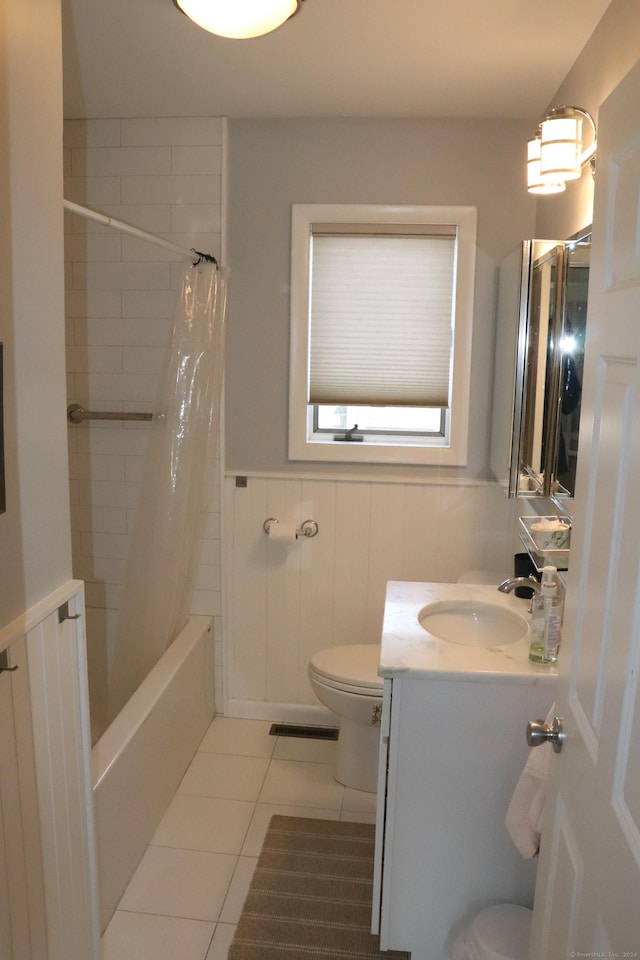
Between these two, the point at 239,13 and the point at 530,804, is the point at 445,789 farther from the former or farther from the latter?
the point at 239,13

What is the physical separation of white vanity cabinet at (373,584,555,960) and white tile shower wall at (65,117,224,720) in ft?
4.89

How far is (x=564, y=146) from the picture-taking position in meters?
2.04

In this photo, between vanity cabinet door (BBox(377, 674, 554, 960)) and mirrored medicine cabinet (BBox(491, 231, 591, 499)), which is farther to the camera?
mirrored medicine cabinet (BBox(491, 231, 591, 499))

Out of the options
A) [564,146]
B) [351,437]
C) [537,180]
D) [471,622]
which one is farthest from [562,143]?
[351,437]

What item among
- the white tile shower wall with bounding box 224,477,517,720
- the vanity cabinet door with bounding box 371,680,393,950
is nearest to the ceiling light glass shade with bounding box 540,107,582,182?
the white tile shower wall with bounding box 224,477,517,720

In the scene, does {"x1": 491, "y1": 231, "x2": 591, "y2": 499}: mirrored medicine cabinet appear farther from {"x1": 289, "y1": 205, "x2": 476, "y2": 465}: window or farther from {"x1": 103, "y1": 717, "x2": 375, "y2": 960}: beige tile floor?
{"x1": 103, "y1": 717, "x2": 375, "y2": 960}: beige tile floor

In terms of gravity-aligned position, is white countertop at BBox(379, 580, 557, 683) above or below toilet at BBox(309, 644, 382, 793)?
above

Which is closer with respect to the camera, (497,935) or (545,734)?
(545,734)

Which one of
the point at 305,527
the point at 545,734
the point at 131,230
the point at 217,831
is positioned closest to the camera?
the point at 545,734

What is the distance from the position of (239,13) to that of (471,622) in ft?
5.80

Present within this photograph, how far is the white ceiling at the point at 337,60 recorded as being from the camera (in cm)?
208

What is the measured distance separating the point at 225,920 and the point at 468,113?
2.84 m

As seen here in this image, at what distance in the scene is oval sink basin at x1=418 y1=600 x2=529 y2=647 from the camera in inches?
89.8

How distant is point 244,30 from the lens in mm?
1909
